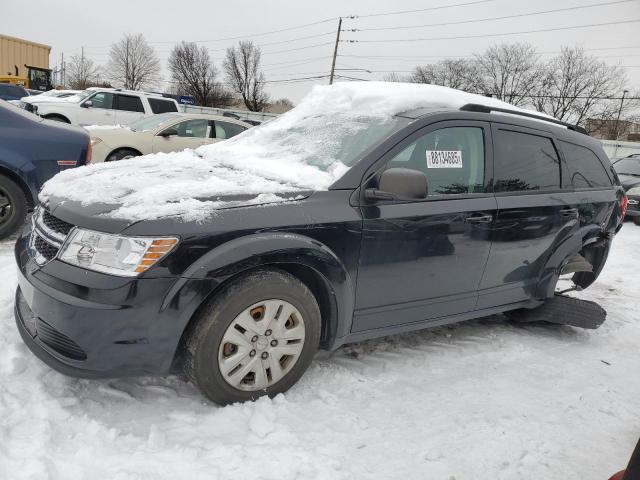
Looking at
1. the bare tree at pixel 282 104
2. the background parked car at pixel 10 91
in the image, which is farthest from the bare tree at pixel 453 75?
the background parked car at pixel 10 91

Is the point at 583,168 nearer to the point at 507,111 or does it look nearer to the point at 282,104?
the point at 507,111

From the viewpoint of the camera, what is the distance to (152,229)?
88.7 inches

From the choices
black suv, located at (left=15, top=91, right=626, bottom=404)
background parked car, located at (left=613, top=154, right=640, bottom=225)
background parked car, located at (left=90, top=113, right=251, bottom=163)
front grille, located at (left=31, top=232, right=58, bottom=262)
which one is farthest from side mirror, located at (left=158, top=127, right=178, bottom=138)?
background parked car, located at (left=613, top=154, right=640, bottom=225)

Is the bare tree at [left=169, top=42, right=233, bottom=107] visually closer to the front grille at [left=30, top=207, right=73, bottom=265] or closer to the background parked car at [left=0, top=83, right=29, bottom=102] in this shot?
the background parked car at [left=0, top=83, right=29, bottom=102]

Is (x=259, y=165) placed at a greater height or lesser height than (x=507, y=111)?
lesser

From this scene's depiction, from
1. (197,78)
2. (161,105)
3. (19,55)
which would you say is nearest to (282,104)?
(197,78)

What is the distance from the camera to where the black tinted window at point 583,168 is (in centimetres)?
400

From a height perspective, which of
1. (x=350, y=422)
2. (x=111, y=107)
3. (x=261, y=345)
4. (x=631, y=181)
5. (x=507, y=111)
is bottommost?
(x=350, y=422)

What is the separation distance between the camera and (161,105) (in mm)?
14625

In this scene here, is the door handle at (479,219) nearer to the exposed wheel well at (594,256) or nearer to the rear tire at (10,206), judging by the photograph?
the exposed wheel well at (594,256)

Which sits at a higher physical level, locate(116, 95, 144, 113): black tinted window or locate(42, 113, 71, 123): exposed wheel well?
locate(116, 95, 144, 113): black tinted window

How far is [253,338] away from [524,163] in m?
2.39

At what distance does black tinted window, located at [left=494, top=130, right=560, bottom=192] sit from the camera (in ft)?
11.4

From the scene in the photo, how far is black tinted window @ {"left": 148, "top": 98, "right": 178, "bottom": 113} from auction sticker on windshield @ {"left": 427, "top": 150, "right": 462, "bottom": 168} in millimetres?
12924
